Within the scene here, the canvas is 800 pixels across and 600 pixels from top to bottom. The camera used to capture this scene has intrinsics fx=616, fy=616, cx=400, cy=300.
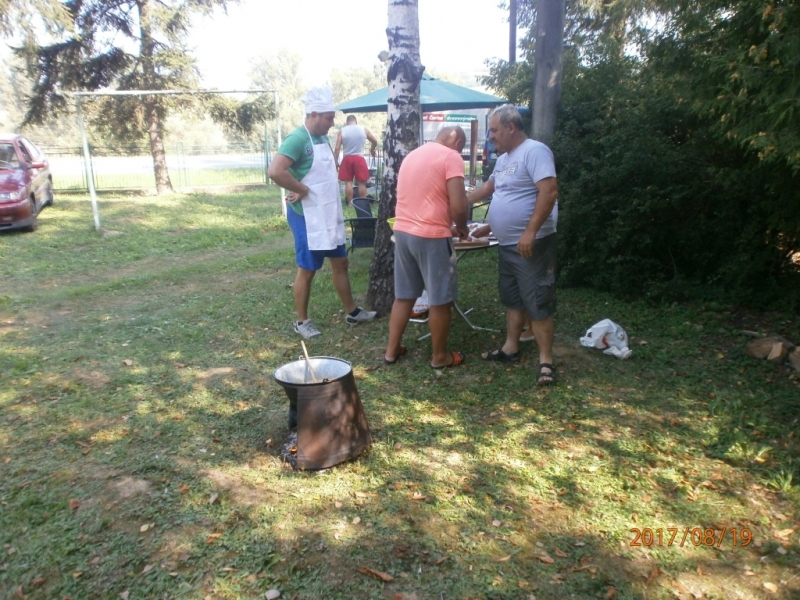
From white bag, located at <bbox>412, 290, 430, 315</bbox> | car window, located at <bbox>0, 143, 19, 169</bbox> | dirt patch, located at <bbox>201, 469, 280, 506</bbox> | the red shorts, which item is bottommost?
dirt patch, located at <bbox>201, 469, 280, 506</bbox>

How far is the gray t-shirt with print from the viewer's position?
3889mm

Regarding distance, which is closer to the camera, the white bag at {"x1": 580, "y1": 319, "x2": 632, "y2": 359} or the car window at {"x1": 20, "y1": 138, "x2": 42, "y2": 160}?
the white bag at {"x1": 580, "y1": 319, "x2": 632, "y2": 359}

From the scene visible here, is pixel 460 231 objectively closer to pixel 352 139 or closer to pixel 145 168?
pixel 352 139

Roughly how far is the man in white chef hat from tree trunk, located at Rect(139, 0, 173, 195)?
13.6 metres

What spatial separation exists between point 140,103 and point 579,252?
14.7 m

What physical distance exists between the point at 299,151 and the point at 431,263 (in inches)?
58.7

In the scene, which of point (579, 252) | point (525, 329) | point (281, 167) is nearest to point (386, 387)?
point (525, 329)

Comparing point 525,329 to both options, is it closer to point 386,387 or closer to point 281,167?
point 386,387

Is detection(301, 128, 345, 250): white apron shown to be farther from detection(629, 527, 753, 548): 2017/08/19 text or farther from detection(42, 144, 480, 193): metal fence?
detection(42, 144, 480, 193): metal fence

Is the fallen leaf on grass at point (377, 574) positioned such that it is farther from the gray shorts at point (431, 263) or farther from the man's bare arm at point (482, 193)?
the man's bare arm at point (482, 193)

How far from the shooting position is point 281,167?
4.73m

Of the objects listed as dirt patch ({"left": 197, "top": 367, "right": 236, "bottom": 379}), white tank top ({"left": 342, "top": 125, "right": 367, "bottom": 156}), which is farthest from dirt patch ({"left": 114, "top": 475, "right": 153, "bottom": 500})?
white tank top ({"left": 342, "top": 125, "right": 367, "bottom": 156})

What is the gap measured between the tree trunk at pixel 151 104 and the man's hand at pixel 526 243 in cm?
1547

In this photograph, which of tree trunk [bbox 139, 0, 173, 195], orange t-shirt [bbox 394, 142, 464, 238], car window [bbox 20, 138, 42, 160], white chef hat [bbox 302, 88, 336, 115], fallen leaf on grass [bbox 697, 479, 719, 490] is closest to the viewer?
fallen leaf on grass [bbox 697, 479, 719, 490]
